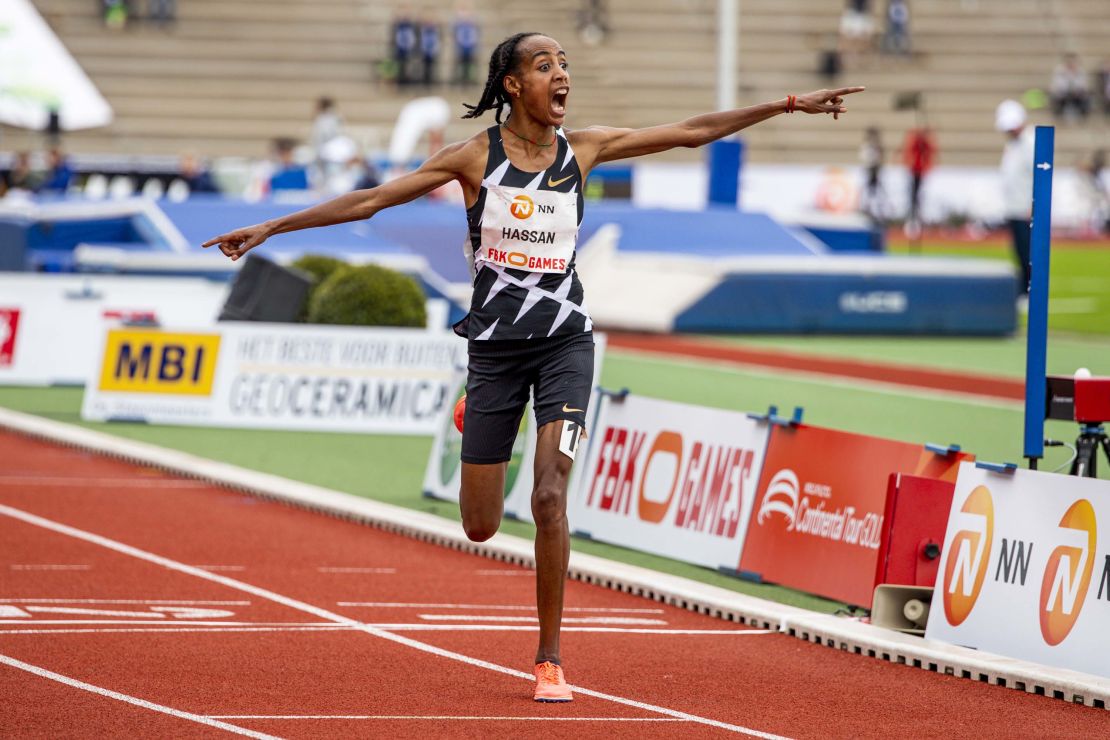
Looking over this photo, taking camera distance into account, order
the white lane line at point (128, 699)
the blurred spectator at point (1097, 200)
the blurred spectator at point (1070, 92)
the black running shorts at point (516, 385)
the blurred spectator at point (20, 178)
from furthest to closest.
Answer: the blurred spectator at point (1070, 92)
the blurred spectator at point (1097, 200)
the blurred spectator at point (20, 178)
the black running shorts at point (516, 385)
the white lane line at point (128, 699)

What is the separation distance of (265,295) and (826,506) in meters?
8.03

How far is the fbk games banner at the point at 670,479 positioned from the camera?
991cm

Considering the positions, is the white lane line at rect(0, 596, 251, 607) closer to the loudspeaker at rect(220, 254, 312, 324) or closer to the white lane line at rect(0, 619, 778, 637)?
the white lane line at rect(0, 619, 778, 637)

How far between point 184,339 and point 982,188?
3344 cm

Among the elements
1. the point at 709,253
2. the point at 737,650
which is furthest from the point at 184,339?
the point at 709,253

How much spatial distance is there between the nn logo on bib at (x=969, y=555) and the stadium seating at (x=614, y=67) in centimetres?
3528

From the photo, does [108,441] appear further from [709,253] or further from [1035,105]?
[1035,105]

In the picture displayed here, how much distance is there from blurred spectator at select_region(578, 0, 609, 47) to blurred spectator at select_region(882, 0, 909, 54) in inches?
281

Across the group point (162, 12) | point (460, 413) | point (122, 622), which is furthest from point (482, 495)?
point (162, 12)

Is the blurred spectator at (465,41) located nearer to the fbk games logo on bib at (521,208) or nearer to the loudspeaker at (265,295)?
the loudspeaker at (265,295)

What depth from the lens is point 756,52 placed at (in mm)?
48625

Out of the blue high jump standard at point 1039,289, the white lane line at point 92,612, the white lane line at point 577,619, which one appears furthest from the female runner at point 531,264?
the white lane line at point 92,612

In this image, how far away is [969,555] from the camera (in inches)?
318

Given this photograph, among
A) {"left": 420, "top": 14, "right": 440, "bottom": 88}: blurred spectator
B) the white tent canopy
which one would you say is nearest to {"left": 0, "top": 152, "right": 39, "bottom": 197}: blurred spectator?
the white tent canopy
